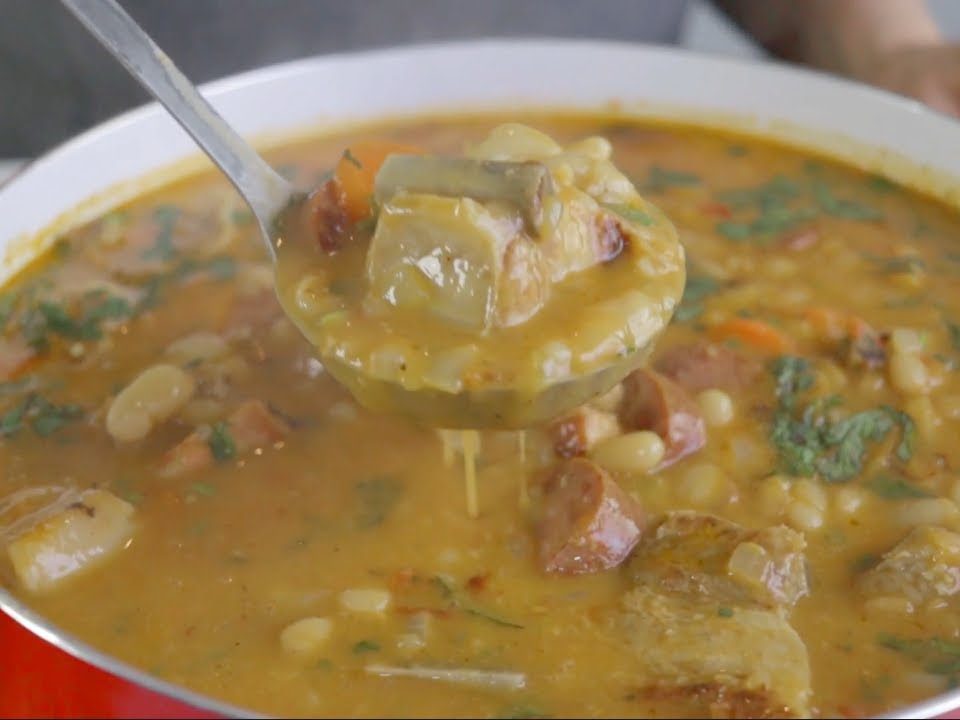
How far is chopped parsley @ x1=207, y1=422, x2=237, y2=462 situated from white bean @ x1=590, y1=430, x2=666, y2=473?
681mm

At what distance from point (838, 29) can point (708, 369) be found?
75.4 inches

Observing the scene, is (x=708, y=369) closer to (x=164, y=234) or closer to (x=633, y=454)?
(x=633, y=454)

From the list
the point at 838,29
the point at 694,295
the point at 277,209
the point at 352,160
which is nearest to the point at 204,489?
the point at 277,209

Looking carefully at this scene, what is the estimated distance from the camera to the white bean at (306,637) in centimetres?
192

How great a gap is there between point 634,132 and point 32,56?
183 cm

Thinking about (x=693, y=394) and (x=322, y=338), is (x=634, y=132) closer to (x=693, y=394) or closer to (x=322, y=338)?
(x=693, y=394)

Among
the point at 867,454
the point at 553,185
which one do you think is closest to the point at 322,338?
the point at 553,185

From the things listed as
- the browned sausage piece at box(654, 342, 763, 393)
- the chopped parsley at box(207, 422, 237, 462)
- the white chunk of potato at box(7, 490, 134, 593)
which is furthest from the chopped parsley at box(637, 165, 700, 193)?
the white chunk of potato at box(7, 490, 134, 593)

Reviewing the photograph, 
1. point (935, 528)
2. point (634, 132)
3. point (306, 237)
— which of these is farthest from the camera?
point (634, 132)

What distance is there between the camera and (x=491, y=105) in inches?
135

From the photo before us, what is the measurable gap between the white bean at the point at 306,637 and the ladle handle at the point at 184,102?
2.50 ft

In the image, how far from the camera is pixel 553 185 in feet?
6.61

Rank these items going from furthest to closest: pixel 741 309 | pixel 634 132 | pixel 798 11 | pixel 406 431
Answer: pixel 798 11
pixel 634 132
pixel 741 309
pixel 406 431

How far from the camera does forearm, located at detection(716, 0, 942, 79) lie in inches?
149
